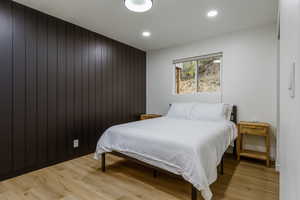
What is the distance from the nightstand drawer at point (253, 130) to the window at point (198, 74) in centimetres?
93

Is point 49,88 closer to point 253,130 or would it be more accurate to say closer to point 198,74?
point 198,74

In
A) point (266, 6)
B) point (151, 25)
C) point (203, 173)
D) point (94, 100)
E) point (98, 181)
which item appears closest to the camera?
point (203, 173)

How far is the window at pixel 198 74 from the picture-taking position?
3273 millimetres

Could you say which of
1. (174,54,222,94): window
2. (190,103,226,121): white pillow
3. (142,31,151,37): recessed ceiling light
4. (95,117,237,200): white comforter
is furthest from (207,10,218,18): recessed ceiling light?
(95,117,237,200): white comforter

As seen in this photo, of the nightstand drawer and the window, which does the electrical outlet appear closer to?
the window

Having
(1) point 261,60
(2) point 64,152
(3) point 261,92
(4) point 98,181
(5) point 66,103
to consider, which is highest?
(1) point 261,60

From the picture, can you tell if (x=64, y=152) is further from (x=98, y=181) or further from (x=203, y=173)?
(x=203, y=173)

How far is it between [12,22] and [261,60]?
385 centimetres

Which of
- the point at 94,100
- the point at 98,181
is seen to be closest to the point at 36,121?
the point at 94,100

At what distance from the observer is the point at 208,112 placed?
9.23 ft

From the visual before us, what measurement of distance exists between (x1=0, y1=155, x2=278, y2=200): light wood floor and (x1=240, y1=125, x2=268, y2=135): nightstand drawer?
530 mm

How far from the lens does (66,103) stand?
2.61 meters

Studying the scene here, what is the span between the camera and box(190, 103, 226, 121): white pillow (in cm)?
271

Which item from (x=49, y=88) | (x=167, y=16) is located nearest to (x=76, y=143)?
(x=49, y=88)
